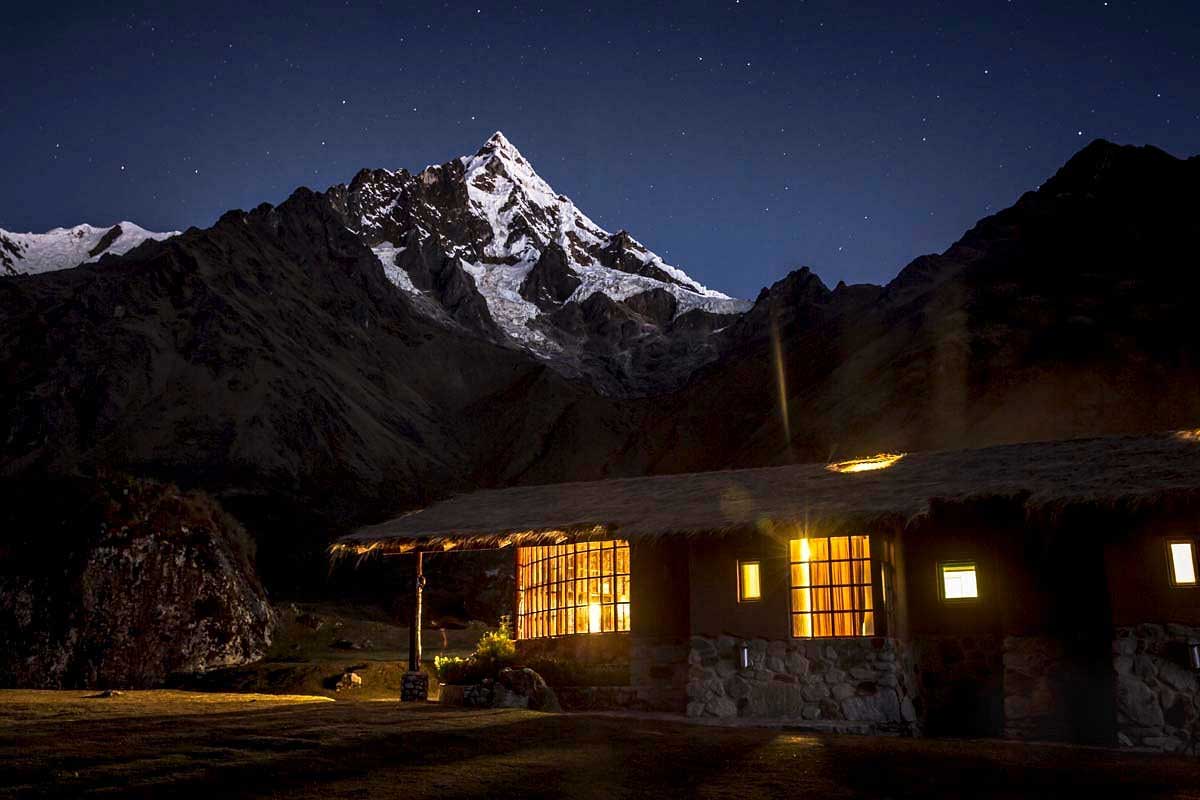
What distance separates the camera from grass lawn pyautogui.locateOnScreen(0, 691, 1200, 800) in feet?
26.3

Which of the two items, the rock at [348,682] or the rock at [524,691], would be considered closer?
the rock at [524,691]

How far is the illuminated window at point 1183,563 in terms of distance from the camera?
39.2 feet

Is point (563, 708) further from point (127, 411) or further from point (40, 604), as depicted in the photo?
point (127, 411)

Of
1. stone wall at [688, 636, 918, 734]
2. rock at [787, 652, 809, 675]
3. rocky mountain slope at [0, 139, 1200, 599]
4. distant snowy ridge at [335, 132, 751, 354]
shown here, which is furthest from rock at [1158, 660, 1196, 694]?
distant snowy ridge at [335, 132, 751, 354]

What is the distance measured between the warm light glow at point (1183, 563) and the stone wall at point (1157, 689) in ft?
1.82

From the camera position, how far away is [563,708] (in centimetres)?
1634

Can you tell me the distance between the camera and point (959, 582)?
14594 millimetres

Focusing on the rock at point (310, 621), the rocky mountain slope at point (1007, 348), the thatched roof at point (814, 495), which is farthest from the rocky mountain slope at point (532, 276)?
the thatched roof at point (814, 495)

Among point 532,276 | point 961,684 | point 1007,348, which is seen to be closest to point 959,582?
point 961,684

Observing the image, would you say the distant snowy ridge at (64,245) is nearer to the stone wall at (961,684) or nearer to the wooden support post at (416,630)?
the wooden support post at (416,630)

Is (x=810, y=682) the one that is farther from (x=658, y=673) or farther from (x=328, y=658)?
(x=328, y=658)

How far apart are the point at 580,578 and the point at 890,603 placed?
19.1 feet

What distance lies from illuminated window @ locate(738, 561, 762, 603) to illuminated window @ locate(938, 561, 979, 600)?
105 inches

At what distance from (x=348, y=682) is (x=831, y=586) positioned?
10.3 meters
